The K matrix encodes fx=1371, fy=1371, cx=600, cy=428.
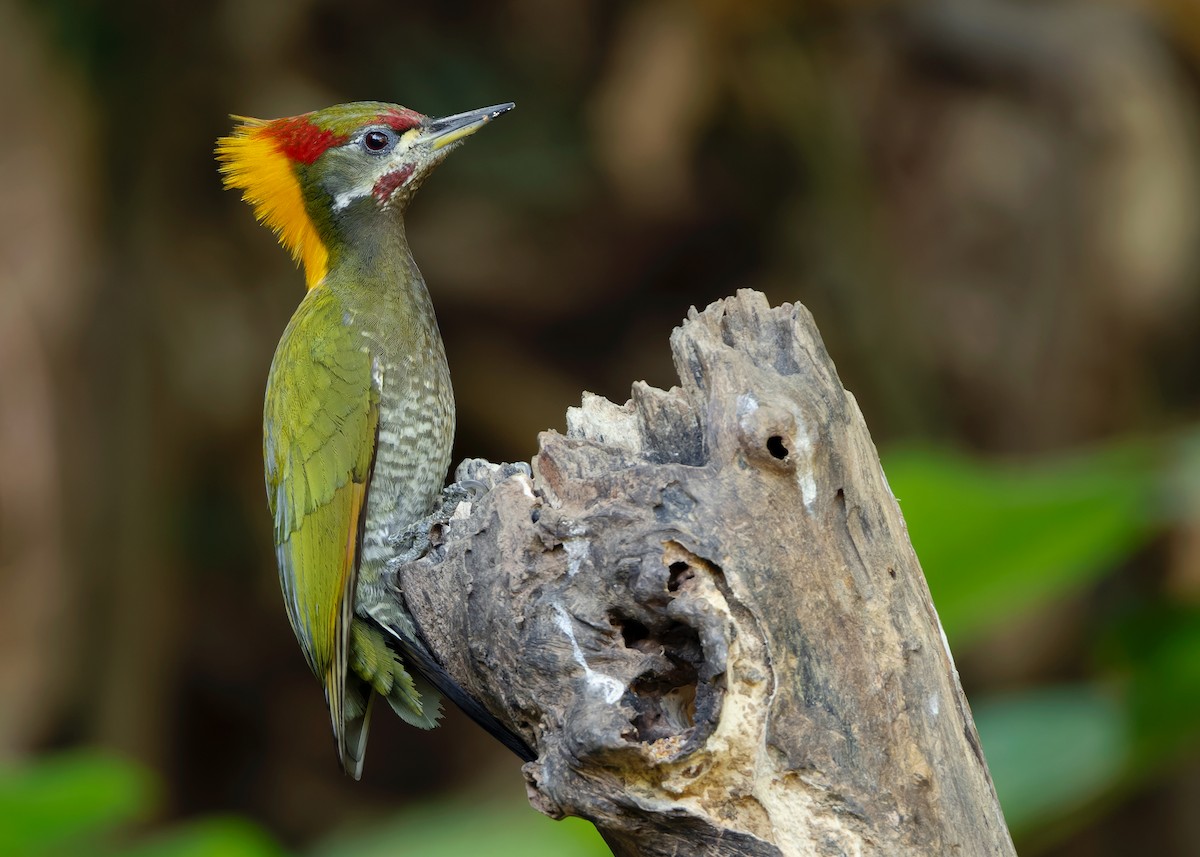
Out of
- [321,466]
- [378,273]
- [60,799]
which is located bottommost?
[60,799]

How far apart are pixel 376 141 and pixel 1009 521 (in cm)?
209

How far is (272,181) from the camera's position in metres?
3.75

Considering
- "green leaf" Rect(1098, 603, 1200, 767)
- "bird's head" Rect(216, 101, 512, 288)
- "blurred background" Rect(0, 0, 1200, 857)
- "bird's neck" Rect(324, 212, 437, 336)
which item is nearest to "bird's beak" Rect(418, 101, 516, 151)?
"bird's head" Rect(216, 101, 512, 288)

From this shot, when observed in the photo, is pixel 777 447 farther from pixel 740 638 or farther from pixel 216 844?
pixel 216 844

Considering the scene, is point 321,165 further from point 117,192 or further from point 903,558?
point 117,192

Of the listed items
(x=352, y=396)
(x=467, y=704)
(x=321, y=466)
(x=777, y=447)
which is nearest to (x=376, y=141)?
(x=352, y=396)

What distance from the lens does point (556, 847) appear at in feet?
12.0

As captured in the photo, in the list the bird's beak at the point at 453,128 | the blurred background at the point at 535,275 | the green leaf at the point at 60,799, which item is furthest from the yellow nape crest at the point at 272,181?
the blurred background at the point at 535,275

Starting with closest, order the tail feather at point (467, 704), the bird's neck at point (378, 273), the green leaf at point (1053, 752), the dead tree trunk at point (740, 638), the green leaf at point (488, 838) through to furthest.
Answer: the dead tree trunk at point (740, 638) → the tail feather at point (467, 704) → the bird's neck at point (378, 273) → the green leaf at point (488, 838) → the green leaf at point (1053, 752)

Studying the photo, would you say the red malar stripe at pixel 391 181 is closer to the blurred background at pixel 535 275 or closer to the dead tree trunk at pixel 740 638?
the dead tree trunk at pixel 740 638

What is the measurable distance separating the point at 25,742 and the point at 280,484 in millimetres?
3773

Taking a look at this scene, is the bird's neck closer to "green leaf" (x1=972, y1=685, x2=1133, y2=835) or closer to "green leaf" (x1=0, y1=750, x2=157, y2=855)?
"green leaf" (x1=0, y1=750, x2=157, y2=855)

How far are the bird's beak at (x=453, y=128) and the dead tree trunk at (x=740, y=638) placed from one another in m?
1.48

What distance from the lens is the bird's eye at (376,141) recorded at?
366 cm
